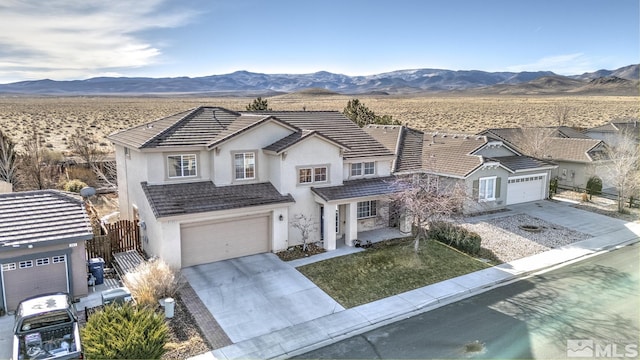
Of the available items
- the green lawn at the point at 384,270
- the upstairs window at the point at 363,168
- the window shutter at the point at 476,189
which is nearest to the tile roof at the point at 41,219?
the green lawn at the point at 384,270

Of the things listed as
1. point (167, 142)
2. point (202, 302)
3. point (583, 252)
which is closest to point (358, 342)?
point (202, 302)

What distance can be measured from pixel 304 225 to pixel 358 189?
135 inches

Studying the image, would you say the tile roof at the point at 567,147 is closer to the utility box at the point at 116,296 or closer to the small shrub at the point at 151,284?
the small shrub at the point at 151,284

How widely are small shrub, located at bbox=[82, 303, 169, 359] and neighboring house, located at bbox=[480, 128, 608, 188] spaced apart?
97.2ft

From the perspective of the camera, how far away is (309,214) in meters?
21.9

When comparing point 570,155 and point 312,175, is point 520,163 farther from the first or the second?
point 312,175

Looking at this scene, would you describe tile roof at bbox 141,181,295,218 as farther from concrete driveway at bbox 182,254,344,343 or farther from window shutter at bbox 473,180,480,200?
window shutter at bbox 473,180,480,200

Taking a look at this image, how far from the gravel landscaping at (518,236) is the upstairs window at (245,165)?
1265 cm

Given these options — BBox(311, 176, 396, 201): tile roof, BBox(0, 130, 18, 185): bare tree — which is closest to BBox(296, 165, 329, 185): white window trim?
BBox(311, 176, 396, 201): tile roof

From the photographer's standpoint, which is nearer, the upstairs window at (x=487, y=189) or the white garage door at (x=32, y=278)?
the white garage door at (x=32, y=278)

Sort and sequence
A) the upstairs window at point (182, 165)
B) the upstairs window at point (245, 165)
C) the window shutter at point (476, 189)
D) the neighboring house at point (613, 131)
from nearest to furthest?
the upstairs window at point (182, 165)
the upstairs window at point (245, 165)
the window shutter at point (476, 189)
the neighboring house at point (613, 131)

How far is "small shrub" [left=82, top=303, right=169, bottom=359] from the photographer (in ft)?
34.5

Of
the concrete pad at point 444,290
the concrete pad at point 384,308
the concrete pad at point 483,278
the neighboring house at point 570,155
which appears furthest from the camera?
the neighboring house at point 570,155

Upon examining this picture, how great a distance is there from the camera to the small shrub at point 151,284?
14.7 m
